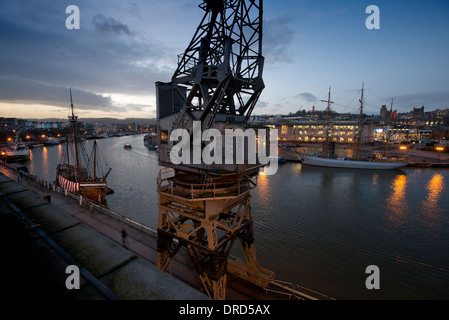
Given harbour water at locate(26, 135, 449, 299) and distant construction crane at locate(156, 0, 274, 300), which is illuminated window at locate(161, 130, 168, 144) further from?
harbour water at locate(26, 135, 449, 299)

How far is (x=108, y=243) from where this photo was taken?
3.88 m

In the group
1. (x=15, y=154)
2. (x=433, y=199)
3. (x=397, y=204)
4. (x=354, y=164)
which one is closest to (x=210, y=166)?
(x=397, y=204)

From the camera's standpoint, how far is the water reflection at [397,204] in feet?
81.9

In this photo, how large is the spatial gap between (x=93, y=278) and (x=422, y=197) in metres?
45.6

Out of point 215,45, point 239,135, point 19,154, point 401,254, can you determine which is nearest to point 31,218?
point 239,135

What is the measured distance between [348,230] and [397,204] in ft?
47.5

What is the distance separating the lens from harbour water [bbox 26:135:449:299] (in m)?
15.0

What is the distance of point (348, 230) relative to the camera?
2184cm

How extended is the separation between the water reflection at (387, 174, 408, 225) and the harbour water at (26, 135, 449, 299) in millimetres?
132

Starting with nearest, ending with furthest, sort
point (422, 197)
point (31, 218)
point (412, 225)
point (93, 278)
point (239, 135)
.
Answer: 1. point (93, 278)
2. point (31, 218)
3. point (239, 135)
4. point (412, 225)
5. point (422, 197)

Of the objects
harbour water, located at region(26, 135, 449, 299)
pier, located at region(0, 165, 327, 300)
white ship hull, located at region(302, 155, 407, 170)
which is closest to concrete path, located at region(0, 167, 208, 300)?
pier, located at region(0, 165, 327, 300)

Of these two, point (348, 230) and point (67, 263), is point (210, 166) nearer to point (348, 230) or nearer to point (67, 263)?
point (67, 263)
